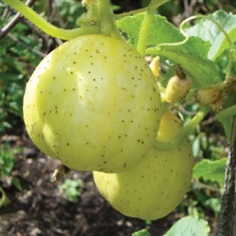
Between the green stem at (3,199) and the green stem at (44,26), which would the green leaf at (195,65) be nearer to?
the green stem at (44,26)

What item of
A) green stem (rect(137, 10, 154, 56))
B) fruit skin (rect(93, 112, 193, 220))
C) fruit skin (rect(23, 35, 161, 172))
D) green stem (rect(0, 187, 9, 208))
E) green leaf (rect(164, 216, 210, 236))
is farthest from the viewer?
green stem (rect(0, 187, 9, 208))

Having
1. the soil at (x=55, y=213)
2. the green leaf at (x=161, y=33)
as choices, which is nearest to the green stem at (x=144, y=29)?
the green leaf at (x=161, y=33)

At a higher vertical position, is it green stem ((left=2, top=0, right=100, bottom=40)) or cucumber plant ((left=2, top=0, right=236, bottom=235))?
green stem ((left=2, top=0, right=100, bottom=40))

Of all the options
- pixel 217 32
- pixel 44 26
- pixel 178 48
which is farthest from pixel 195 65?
pixel 44 26

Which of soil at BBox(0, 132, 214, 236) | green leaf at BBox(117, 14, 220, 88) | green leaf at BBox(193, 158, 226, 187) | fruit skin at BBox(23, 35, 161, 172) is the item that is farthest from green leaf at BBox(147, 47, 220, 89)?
soil at BBox(0, 132, 214, 236)

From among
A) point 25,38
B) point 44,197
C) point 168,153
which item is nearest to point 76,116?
point 168,153

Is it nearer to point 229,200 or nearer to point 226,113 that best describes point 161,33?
point 226,113

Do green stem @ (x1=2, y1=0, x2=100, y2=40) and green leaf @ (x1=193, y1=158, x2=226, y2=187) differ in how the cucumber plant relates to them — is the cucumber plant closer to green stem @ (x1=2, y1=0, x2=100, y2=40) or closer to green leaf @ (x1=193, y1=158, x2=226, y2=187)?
green stem @ (x1=2, y1=0, x2=100, y2=40)
